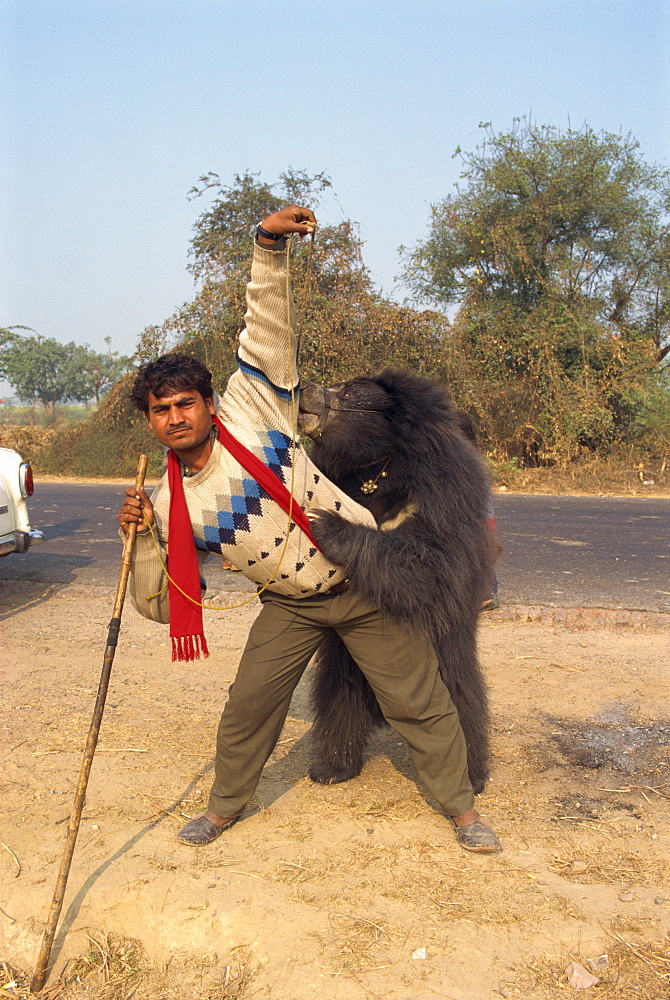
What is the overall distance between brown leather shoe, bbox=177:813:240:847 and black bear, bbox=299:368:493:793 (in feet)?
2.17

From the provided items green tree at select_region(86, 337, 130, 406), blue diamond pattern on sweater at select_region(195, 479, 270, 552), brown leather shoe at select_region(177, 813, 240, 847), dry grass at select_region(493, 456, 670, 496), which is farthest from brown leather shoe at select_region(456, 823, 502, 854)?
green tree at select_region(86, 337, 130, 406)

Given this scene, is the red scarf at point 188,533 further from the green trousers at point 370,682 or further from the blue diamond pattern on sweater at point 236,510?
the green trousers at point 370,682

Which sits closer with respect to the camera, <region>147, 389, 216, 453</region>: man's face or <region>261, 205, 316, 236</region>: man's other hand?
<region>261, 205, 316, 236</region>: man's other hand

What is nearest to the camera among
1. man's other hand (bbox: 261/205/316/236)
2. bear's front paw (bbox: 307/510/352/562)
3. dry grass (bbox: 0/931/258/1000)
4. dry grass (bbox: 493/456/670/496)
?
dry grass (bbox: 0/931/258/1000)

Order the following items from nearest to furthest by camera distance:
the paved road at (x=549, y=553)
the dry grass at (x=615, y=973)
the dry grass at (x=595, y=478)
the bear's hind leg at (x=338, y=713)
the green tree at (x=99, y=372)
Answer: the dry grass at (x=615, y=973)
the bear's hind leg at (x=338, y=713)
the paved road at (x=549, y=553)
the dry grass at (x=595, y=478)
the green tree at (x=99, y=372)

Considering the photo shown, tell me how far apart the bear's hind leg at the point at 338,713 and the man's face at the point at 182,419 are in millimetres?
960

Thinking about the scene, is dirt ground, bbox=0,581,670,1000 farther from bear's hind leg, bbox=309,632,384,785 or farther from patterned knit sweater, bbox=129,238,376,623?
patterned knit sweater, bbox=129,238,376,623

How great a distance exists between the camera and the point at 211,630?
18.1 feet

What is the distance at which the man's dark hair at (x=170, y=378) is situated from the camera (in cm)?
269

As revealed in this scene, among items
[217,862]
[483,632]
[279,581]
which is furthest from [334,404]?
[483,632]

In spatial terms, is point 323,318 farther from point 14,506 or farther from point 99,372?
point 99,372

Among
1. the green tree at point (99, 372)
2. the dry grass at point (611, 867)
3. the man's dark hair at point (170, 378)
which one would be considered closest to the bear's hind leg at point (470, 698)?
the dry grass at point (611, 867)

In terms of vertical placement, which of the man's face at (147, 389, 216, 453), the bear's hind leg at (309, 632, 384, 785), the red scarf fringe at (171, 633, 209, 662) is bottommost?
the bear's hind leg at (309, 632, 384, 785)

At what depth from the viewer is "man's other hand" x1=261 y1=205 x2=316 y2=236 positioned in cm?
257
